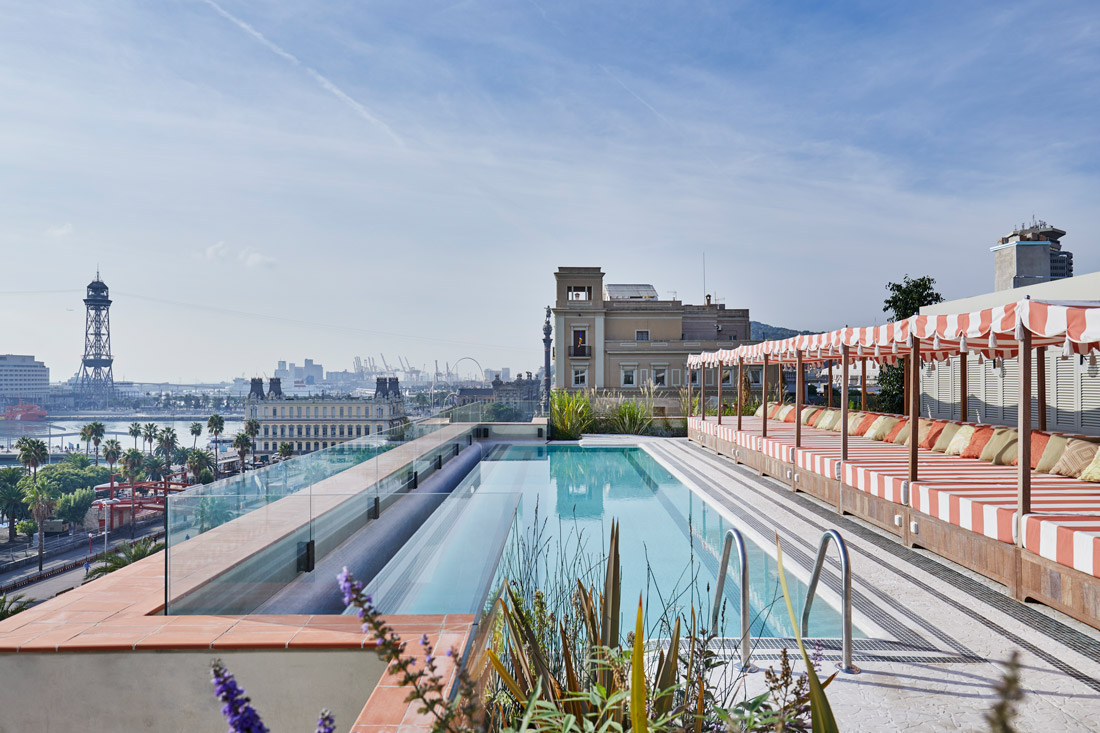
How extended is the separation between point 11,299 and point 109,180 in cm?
13682

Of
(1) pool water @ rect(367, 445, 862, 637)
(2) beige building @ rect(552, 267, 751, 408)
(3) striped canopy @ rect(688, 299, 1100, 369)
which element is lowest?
(1) pool water @ rect(367, 445, 862, 637)

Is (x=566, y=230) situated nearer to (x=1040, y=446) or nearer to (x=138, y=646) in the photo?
(x=1040, y=446)

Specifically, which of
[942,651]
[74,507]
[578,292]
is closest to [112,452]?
[74,507]

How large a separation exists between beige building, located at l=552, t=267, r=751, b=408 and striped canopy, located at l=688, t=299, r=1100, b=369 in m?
21.3

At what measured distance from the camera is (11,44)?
2280 centimetres

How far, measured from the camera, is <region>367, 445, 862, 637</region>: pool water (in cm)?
338

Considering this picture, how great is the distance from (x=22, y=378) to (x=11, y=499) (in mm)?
92357

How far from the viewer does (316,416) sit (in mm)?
71875

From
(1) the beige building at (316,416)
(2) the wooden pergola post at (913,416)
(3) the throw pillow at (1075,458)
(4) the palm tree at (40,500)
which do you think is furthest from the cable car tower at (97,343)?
(3) the throw pillow at (1075,458)

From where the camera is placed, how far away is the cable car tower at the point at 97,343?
15062 cm

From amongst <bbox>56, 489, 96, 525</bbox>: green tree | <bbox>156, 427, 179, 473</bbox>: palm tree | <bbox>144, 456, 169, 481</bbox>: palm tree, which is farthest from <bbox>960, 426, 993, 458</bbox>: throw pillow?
<bbox>144, 456, 169, 481</bbox>: palm tree

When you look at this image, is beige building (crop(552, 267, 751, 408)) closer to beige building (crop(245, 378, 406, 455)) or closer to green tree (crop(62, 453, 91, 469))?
beige building (crop(245, 378, 406, 455))

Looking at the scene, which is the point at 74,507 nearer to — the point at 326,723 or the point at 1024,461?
the point at 1024,461

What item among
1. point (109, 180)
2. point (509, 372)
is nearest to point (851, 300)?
point (109, 180)
